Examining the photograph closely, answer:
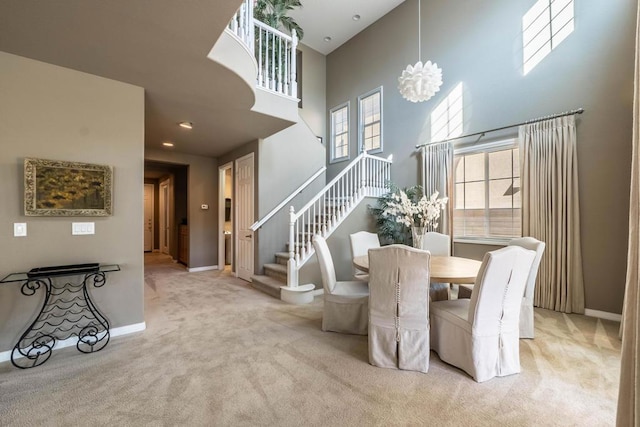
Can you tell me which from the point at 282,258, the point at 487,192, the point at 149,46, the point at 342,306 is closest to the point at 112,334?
the point at 342,306

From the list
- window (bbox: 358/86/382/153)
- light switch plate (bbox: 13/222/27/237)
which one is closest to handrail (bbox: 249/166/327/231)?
window (bbox: 358/86/382/153)

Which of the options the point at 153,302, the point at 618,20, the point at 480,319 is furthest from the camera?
the point at 153,302

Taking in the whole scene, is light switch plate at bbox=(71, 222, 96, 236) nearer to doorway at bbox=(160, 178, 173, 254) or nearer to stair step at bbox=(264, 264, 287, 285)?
stair step at bbox=(264, 264, 287, 285)

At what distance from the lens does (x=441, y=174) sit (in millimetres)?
4789

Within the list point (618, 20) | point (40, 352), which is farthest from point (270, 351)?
point (618, 20)

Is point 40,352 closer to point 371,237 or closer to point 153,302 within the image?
point 153,302

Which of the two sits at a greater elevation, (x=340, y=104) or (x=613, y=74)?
(x=340, y=104)

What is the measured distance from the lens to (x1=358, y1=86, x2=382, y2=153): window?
20.1 ft

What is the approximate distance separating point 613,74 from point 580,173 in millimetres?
1195

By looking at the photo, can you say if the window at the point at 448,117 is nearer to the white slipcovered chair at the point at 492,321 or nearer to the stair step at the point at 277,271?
the white slipcovered chair at the point at 492,321

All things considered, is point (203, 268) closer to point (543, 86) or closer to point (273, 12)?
point (273, 12)

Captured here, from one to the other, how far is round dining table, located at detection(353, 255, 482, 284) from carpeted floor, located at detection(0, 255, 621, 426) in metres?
0.72

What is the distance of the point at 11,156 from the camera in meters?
2.40

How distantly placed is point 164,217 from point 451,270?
9.14m
